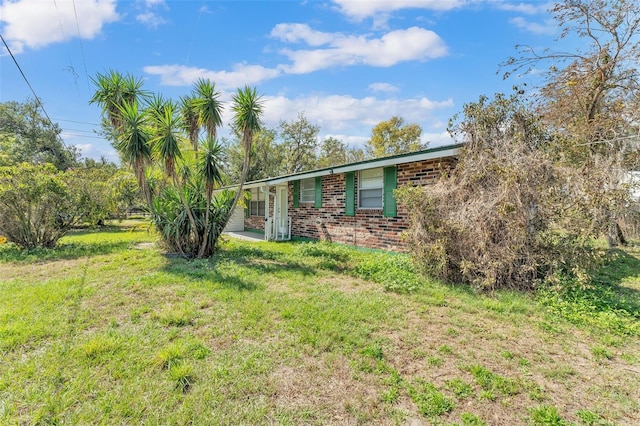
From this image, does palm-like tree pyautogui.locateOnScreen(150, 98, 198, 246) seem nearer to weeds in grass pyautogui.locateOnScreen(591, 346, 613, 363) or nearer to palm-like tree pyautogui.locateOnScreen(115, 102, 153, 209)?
palm-like tree pyautogui.locateOnScreen(115, 102, 153, 209)

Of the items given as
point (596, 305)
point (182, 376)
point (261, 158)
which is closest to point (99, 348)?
point (182, 376)

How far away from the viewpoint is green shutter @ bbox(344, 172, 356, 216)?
8.90 metres

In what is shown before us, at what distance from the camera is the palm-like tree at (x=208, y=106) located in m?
7.00

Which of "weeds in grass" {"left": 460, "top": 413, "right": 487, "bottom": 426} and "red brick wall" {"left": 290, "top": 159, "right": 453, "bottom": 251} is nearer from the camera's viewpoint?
"weeds in grass" {"left": 460, "top": 413, "right": 487, "bottom": 426}

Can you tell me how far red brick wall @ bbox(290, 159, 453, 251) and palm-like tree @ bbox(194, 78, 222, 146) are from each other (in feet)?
13.3

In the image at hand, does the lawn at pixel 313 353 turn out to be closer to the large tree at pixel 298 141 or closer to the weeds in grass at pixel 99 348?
the weeds in grass at pixel 99 348

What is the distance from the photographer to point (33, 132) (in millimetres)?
20938

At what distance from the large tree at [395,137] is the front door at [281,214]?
19954mm

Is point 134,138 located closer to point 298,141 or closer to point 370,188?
point 370,188

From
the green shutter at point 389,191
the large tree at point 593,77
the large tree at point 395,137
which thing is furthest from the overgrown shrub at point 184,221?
the large tree at point 395,137

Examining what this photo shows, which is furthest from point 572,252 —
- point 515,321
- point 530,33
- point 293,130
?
point 293,130

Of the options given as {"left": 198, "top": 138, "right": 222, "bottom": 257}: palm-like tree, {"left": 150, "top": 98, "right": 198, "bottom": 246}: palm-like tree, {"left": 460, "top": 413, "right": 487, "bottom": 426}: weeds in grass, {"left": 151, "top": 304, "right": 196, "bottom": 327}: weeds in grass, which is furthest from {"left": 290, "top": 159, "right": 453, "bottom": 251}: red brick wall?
{"left": 150, "top": 98, "right": 198, "bottom": 246}: palm-like tree

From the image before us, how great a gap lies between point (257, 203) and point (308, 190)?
15.9 ft

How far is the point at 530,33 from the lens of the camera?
→ 846cm
